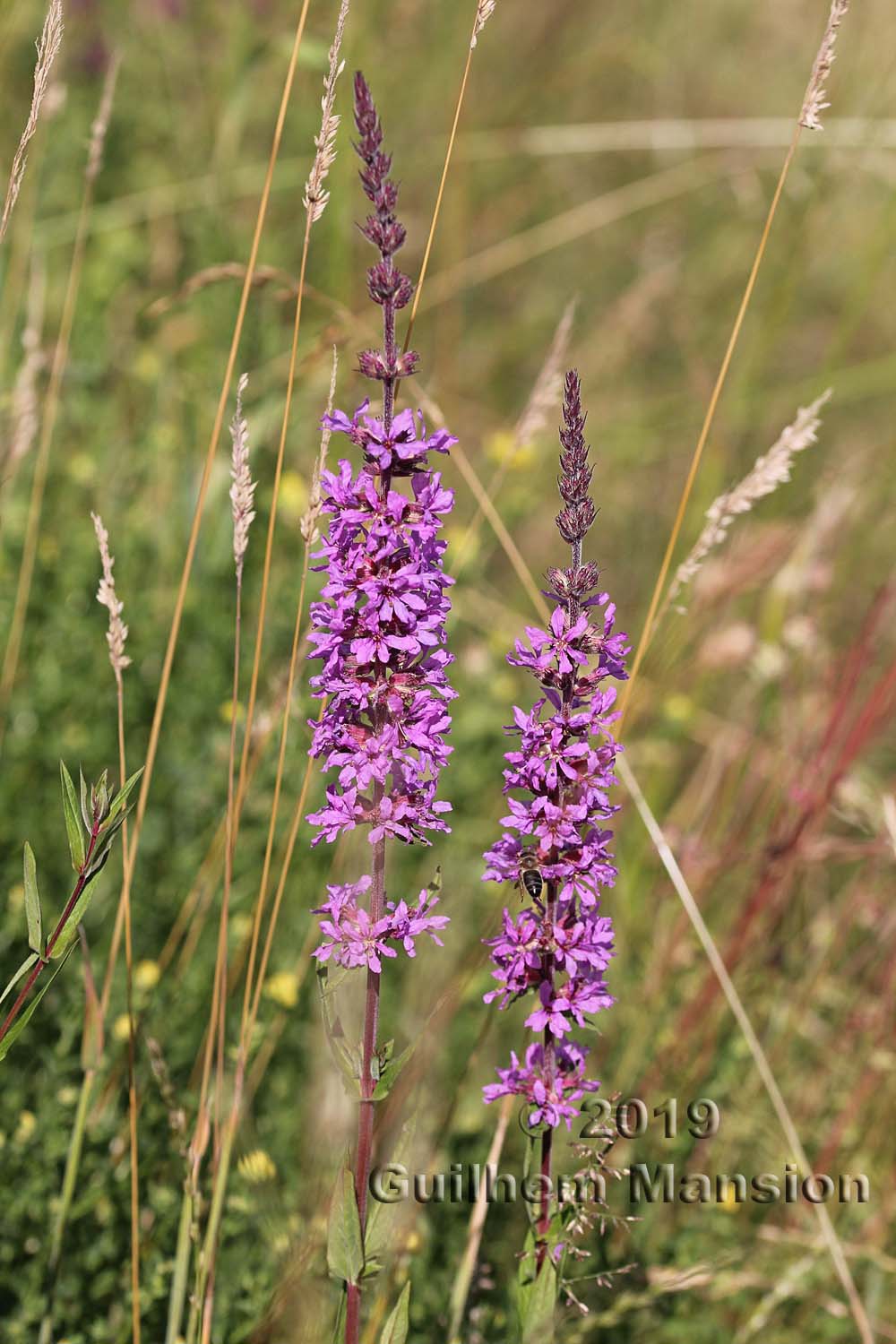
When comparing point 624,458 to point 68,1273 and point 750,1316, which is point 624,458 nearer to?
point 750,1316

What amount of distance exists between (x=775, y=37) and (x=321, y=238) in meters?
3.82

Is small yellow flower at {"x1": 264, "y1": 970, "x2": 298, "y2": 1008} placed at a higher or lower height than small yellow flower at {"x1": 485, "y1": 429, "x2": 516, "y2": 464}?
lower

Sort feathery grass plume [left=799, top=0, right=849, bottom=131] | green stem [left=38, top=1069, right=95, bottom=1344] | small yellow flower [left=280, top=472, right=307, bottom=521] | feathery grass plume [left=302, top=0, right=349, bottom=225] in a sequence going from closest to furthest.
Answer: feathery grass plume [left=302, top=0, right=349, bottom=225], feathery grass plume [left=799, top=0, right=849, bottom=131], green stem [left=38, top=1069, right=95, bottom=1344], small yellow flower [left=280, top=472, right=307, bottom=521]

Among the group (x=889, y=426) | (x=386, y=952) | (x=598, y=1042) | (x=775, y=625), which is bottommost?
(x=386, y=952)

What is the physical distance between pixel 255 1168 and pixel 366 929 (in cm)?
96

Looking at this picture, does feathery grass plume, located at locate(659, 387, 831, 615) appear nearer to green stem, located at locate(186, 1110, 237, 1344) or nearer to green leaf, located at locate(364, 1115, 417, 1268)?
green leaf, located at locate(364, 1115, 417, 1268)

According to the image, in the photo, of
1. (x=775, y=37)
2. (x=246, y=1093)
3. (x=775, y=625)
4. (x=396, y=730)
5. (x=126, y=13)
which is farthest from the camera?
(x=775, y=37)

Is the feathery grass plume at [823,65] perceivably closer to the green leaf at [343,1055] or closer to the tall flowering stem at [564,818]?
the tall flowering stem at [564,818]

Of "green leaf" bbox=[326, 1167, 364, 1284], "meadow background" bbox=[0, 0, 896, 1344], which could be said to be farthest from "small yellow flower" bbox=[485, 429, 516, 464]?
"green leaf" bbox=[326, 1167, 364, 1284]

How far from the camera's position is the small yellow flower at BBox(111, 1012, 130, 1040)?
9.34 feet

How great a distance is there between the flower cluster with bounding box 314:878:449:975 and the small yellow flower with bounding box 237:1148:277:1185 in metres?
0.88

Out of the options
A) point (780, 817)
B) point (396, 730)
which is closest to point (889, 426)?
point (780, 817)

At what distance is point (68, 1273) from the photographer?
2590mm

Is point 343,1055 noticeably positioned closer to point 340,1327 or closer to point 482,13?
point 340,1327
